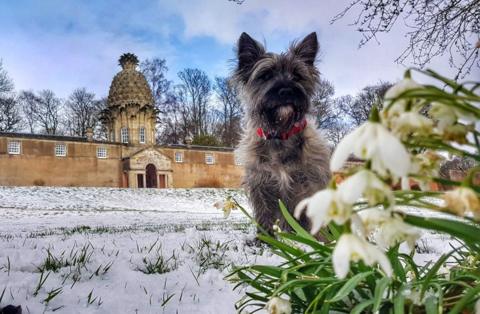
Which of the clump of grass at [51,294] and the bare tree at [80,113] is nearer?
the clump of grass at [51,294]

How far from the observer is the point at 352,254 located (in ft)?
2.28

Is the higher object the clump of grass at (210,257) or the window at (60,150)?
the window at (60,150)

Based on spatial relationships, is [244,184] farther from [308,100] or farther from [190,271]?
[190,271]

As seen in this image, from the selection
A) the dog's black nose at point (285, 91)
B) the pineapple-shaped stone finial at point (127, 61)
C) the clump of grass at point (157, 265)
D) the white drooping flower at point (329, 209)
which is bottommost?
the clump of grass at point (157, 265)

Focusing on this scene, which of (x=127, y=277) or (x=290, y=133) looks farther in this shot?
(x=290, y=133)

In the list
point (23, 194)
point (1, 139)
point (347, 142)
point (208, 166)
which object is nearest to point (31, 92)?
point (1, 139)

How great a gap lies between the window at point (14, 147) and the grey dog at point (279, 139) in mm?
34960

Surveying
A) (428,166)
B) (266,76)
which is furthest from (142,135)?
(428,166)

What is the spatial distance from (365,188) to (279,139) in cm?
344

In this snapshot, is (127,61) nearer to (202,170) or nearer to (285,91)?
(202,170)

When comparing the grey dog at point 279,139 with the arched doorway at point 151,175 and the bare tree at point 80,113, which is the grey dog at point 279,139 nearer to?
the arched doorway at point 151,175

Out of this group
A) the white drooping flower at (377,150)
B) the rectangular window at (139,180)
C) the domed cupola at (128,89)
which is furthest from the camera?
the domed cupola at (128,89)

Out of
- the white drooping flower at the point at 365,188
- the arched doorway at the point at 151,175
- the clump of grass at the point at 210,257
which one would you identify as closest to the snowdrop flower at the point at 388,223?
the white drooping flower at the point at 365,188

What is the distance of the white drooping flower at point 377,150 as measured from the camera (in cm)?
57
